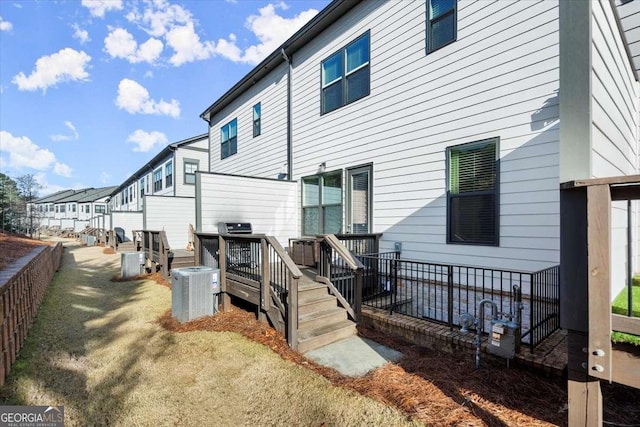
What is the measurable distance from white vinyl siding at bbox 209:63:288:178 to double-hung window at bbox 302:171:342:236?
1553 mm

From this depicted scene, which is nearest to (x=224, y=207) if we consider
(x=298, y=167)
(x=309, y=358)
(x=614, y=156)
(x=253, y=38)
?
(x=298, y=167)

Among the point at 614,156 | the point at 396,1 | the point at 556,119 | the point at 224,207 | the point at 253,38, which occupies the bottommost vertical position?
the point at 224,207

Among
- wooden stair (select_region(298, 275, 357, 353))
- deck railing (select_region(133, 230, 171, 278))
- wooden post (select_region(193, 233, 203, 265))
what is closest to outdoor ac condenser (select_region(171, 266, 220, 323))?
wooden post (select_region(193, 233, 203, 265))

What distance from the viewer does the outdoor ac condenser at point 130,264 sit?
9.17 metres

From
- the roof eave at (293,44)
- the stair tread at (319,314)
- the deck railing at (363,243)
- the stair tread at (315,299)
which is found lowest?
the stair tread at (319,314)

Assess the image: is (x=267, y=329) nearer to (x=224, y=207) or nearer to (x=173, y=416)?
(x=173, y=416)

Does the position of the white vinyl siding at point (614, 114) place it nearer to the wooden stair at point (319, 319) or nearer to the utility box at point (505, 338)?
the utility box at point (505, 338)

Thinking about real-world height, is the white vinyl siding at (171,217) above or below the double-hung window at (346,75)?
below

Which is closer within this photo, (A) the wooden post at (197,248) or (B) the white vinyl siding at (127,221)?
(A) the wooden post at (197,248)

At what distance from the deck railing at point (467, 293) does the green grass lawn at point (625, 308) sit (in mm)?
649

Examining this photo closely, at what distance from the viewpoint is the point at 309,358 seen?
386 cm

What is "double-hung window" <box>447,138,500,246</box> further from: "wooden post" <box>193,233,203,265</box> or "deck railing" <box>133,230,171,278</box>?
"deck railing" <box>133,230,171,278</box>

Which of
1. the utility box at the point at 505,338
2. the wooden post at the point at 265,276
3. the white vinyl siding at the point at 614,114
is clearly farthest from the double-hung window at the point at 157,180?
the white vinyl siding at the point at 614,114

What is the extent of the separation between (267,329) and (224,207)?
12.0 ft
